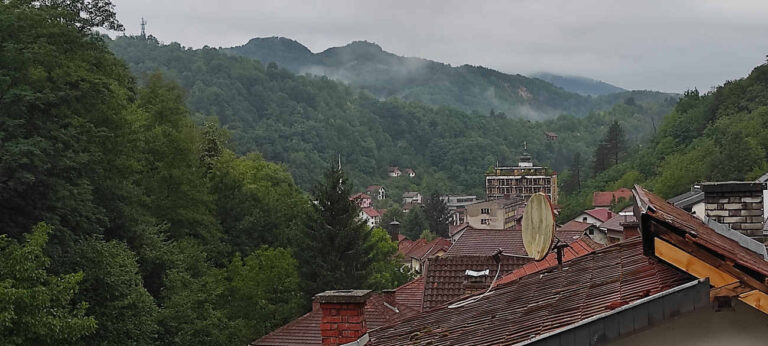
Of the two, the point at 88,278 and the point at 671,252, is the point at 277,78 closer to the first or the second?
the point at 88,278

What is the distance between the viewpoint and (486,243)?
28.2 m

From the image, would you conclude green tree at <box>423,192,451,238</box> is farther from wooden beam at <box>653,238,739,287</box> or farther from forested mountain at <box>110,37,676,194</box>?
wooden beam at <box>653,238,739,287</box>

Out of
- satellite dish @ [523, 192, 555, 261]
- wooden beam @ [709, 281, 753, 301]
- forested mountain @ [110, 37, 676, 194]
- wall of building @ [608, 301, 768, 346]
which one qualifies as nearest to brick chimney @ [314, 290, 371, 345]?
satellite dish @ [523, 192, 555, 261]

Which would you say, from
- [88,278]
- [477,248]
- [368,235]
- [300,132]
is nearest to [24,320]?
[88,278]

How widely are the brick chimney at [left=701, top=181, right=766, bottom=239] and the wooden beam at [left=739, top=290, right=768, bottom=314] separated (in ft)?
15.7

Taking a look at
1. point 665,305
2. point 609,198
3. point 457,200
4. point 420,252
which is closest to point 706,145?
point 609,198

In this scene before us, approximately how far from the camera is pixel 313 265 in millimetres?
37219

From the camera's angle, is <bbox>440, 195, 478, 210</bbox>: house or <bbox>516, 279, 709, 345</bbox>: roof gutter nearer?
<bbox>516, 279, 709, 345</bbox>: roof gutter

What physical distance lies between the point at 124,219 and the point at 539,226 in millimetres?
22680

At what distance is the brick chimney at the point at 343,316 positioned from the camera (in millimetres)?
7145

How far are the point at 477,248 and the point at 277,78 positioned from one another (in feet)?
491

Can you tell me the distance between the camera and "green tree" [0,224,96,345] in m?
16.8

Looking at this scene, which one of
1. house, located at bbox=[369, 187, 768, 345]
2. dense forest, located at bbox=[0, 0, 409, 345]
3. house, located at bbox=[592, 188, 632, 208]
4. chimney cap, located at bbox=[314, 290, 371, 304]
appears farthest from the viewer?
house, located at bbox=[592, 188, 632, 208]

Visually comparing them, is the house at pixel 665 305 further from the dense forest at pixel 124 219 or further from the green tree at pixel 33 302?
the dense forest at pixel 124 219
